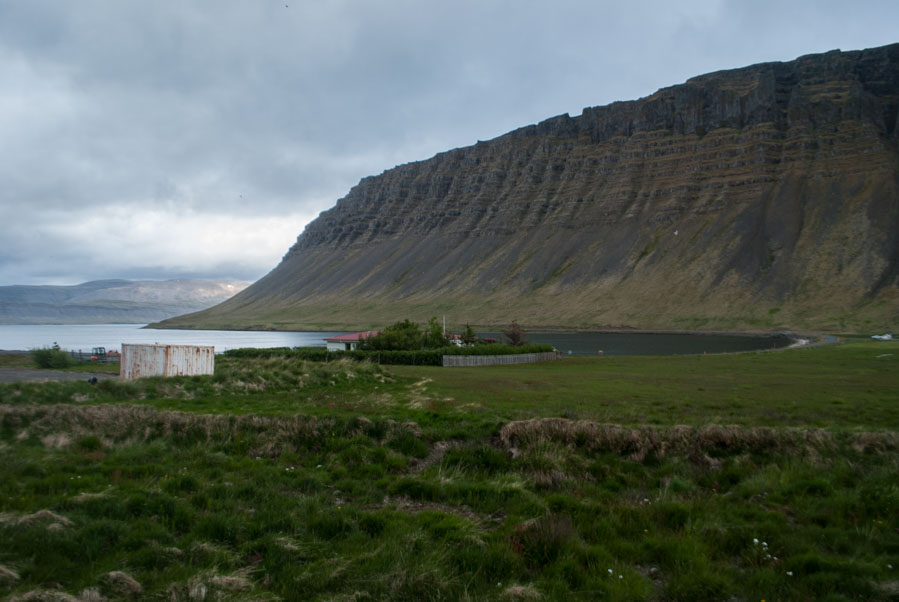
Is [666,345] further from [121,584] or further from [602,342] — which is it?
[121,584]

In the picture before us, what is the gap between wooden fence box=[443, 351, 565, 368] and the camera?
4072cm

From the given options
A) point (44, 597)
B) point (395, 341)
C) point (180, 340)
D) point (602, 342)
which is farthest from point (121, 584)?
point (180, 340)

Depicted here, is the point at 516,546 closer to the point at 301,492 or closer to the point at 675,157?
the point at 301,492

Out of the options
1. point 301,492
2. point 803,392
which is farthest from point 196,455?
point 803,392

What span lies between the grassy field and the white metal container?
25.6 feet

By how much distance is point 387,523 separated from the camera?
779cm

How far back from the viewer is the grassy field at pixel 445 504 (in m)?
6.29

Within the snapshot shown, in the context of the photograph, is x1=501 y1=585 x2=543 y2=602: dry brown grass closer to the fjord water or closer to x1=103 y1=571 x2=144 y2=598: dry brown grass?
x1=103 y1=571 x2=144 y2=598: dry brown grass

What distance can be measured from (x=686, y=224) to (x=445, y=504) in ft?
483

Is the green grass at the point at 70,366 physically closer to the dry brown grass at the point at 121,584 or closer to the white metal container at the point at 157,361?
the white metal container at the point at 157,361

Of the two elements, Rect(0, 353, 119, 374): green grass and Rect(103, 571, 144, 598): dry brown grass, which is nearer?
Rect(103, 571, 144, 598): dry brown grass

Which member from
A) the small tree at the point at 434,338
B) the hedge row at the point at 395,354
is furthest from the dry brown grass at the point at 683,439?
the small tree at the point at 434,338

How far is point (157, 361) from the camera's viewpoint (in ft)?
79.9

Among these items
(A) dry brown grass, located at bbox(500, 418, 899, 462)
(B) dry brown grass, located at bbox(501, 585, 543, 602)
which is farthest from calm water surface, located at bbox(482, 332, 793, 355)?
(B) dry brown grass, located at bbox(501, 585, 543, 602)
